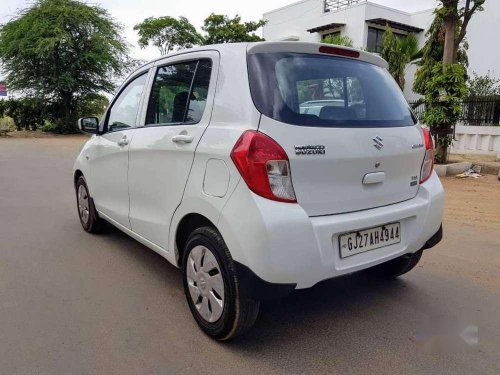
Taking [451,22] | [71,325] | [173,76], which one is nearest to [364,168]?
[173,76]

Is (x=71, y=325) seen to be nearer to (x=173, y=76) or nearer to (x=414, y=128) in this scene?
(x=173, y=76)

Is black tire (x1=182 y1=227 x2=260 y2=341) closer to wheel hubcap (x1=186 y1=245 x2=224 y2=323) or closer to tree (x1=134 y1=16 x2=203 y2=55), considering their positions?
wheel hubcap (x1=186 y1=245 x2=224 y2=323)

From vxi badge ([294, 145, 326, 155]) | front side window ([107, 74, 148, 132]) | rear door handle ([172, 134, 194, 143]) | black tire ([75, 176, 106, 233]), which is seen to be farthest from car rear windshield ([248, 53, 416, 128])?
black tire ([75, 176, 106, 233])

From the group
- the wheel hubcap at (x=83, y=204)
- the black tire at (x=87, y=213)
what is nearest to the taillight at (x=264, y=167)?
the black tire at (x=87, y=213)

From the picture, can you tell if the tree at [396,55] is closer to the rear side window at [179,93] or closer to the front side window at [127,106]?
the front side window at [127,106]

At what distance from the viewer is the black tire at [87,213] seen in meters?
4.64

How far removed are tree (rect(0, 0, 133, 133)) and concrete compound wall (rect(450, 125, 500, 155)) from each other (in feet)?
63.7

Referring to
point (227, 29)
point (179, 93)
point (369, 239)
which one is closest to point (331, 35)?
point (227, 29)

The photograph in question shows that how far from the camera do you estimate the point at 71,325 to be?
2828 mm

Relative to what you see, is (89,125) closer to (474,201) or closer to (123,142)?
(123,142)

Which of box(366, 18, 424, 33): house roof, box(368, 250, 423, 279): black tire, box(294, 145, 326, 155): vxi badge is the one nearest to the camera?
box(294, 145, 326, 155): vxi badge

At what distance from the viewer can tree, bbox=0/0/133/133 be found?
23.1 m

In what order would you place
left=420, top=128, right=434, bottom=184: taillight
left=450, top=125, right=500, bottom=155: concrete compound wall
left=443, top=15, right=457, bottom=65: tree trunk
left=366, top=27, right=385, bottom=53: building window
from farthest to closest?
left=366, top=27, right=385, bottom=53: building window < left=450, top=125, right=500, bottom=155: concrete compound wall < left=443, top=15, right=457, bottom=65: tree trunk < left=420, top=128, right=434, bottom=184: taillight

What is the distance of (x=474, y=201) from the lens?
269 inches
